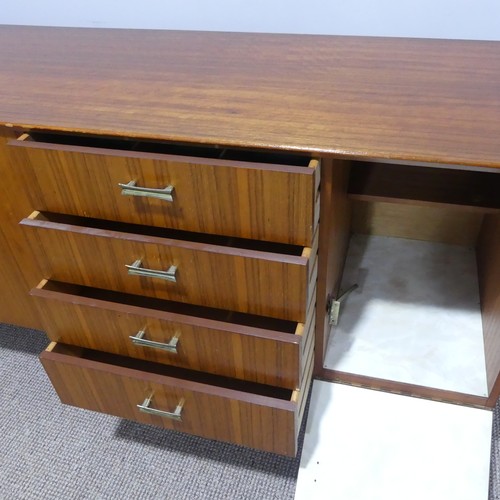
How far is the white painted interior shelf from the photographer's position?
98 centimetres

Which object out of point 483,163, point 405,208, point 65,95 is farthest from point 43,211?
point 405,208

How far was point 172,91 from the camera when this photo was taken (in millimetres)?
791

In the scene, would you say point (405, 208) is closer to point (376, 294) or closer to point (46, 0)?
point (376, 294)

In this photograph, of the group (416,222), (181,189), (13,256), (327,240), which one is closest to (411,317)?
(416,222)

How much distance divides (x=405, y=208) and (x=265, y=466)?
2.19 ft

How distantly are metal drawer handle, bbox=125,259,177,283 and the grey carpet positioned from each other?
0.42 metres

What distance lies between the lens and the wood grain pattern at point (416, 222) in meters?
1.20

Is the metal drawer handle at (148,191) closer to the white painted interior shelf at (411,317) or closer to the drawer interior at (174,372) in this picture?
the drawer interior at (174,372)

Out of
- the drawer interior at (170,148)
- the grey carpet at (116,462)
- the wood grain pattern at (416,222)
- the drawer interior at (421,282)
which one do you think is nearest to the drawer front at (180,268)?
the drawer interior at (170,148)

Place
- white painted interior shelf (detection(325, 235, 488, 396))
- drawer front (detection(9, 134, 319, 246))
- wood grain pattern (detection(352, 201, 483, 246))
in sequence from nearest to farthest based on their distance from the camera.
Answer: drawer front (detection(9, 134, 319, 246))
white painted interior shelf (detection(325, 235, 488, 396))
wood grain pattern (detection(352, 201, 483, 246))

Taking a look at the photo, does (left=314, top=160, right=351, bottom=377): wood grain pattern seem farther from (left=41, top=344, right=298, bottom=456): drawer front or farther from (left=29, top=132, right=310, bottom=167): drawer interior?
(left=41, top=344, right=298, bottom=456): drawer front

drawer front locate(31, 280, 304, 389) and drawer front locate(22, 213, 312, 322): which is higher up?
drawer front locate(22, 213, 312, 322)

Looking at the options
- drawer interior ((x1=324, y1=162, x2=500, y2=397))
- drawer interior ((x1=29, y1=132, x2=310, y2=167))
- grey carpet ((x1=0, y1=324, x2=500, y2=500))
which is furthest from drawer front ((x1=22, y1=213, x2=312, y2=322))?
grey carpet ((x1=0, y1=324, x2=500, y2=500))

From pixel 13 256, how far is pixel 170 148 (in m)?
0.40
